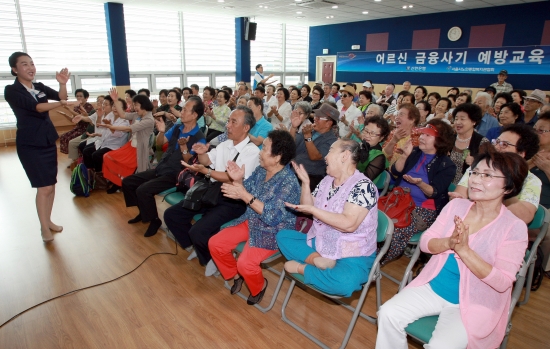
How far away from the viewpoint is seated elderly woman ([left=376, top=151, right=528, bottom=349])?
1549 millimetres

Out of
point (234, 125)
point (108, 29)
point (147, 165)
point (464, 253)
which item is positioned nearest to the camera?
point (464, 253)

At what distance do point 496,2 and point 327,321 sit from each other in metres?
9.51

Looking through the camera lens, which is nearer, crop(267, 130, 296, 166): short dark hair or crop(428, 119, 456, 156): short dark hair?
crop(267, 130, 296, 166): short dark hair

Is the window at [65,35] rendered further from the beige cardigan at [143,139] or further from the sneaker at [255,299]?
the sneaker at [255,299]

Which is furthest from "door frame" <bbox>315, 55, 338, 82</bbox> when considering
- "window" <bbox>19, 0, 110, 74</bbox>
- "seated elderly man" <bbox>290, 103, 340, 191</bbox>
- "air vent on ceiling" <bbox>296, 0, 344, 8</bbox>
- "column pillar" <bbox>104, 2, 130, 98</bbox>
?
"seated elderly man" <bbox>290, 103, 340, 191</bbox>

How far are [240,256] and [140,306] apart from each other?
2.75ft

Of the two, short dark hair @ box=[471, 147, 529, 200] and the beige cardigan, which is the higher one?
short dark hair @ box=[471, 147, 529, 200]

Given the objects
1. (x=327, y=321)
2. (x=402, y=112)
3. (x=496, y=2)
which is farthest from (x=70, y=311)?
(x=496, y=2)

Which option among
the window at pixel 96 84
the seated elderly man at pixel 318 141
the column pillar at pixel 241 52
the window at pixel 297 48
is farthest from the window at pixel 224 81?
the seated elderly man at pixel 318 141

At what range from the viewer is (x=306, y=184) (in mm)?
2166

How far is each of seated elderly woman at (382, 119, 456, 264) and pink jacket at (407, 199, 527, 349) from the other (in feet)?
2.53

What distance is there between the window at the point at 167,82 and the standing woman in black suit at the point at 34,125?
7742 mm

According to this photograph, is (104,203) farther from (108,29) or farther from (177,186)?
(108,29)

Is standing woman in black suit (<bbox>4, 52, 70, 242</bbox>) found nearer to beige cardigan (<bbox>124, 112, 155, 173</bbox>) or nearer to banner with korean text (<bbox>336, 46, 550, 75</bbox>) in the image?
beige cardigan (<bbox>124, 112, 155, 173</bbox>)
